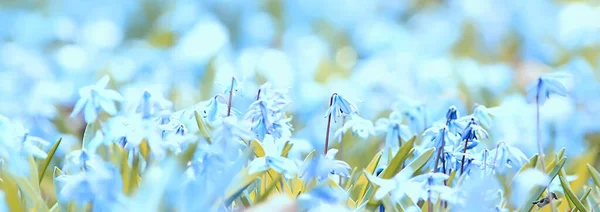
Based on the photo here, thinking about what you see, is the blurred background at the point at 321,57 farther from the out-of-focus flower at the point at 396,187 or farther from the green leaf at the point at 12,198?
the green leaf at the point at 12,198

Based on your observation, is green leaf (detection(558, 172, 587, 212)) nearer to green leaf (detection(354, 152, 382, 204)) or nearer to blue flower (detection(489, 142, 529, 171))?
blue flower (detection(489, 142, 529, 171))

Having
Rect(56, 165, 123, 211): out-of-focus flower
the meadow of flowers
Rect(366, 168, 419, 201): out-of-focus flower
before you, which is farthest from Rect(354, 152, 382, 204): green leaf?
Rect(56, 165, 123, 211): out-of-focus flower

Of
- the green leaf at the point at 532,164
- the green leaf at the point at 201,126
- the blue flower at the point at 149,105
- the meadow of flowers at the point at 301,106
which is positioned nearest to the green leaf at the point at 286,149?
the meadow of flowers at the point at 301,106

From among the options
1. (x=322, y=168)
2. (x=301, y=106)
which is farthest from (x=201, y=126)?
(x=301, y=106)

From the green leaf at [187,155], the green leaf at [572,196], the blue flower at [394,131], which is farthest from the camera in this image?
the blue flower at [394,131]

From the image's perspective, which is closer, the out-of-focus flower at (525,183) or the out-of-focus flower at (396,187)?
the out-of-focus flower at (396,187)

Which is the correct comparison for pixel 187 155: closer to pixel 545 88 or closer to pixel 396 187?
pixel 396 187
